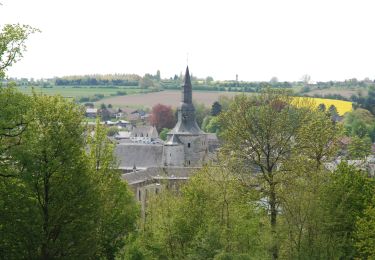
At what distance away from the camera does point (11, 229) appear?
21.8 meters

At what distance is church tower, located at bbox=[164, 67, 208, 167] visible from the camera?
81938 mm

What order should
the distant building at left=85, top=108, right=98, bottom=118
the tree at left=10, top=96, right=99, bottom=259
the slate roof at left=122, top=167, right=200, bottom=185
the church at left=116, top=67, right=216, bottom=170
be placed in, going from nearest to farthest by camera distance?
the tree at left=10, top=96, right=99, bottom=259, the slate roof at left=122, top=167, right=200, bottom=185, the church at left=116, top=67, right=216, bottom=170, the distant building at left=85, top=108, right=98, bottom=118

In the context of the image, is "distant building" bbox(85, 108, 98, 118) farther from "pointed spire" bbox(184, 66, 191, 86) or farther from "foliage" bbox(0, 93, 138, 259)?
"foliage" bbox(0, 93, 138, 259)

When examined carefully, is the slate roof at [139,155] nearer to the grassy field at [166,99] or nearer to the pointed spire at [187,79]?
the pointed spire at [187,79]

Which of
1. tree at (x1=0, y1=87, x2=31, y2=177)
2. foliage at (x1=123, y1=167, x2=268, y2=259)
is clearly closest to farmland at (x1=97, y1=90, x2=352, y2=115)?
foliage at (x1=123, y1=167, x2=268, y2=259)

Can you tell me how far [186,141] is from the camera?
8250 centimetres

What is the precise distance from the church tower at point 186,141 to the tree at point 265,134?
4789 centimetres

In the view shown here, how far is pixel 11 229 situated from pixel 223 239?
1023cm

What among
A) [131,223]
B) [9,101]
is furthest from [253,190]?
[9,101]

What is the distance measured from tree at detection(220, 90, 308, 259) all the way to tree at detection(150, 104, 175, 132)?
127m

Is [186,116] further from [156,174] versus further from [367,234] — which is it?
[367,234]

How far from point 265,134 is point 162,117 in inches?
5076

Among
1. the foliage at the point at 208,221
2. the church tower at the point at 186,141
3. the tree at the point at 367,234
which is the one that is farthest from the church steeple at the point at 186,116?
the tree at the point at 367,234

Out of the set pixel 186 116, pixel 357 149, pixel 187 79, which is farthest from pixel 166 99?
pixel 357 149
